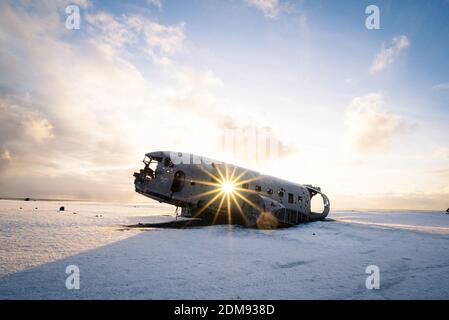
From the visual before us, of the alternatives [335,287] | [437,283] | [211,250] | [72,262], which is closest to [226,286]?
[335,287]

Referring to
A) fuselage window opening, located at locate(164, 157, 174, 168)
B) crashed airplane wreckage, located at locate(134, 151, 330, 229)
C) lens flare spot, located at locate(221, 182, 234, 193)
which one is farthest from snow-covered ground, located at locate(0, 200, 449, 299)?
lens flare spot, located at locate(221, 182, 234, 193)

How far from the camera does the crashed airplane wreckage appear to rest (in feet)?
58.1

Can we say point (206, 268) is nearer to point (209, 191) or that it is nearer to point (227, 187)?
point (209, 191)

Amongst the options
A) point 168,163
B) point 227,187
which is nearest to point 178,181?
point 168,163

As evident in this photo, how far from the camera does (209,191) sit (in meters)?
19.0

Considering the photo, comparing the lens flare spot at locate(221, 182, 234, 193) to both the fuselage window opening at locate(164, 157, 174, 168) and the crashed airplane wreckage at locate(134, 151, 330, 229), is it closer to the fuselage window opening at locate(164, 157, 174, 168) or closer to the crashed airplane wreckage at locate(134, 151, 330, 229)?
the crashed airplane wreckage at locate(134, 151, 330, 229)

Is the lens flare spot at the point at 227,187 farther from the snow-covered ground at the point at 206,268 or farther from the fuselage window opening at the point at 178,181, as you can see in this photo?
the snow-covered ground at the point at 206,268

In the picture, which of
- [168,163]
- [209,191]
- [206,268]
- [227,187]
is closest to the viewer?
[206,268]

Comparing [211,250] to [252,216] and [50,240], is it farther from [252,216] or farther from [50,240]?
[252,216]

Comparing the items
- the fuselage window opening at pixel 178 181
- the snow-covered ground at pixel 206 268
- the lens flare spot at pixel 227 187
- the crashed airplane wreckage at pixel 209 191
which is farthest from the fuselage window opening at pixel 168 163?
the snow-covered ground at pixel 206 268

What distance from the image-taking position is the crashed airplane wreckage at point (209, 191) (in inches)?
698

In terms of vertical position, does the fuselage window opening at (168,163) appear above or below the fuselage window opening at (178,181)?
above

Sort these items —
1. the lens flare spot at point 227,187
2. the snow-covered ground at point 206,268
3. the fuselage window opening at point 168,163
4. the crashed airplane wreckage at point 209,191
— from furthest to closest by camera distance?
the lens flare spot at point 227,187
the fuselage window opening at point 168,163
the crashed airplane wreckage at point 209,191
the snow-covered ground at point 206,268
